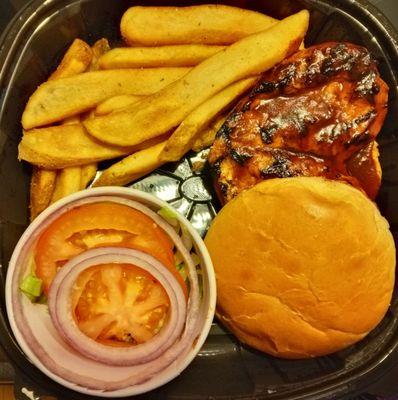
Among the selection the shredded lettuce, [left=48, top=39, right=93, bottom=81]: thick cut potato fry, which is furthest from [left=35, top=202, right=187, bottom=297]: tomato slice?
[left=48, top=39, right=93, bottom=81]: thick cut potato fry

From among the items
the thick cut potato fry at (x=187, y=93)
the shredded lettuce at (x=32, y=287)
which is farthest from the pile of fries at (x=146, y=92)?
the shredded lettuce at (x=32, y=287)

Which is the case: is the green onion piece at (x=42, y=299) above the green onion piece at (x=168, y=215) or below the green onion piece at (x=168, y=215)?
below

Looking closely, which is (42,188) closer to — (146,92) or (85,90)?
(85,90)

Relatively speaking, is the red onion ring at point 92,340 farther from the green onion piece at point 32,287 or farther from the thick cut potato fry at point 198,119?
the thick cut potato fry at point 198,119

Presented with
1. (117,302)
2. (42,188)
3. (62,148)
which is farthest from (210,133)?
(117,302)

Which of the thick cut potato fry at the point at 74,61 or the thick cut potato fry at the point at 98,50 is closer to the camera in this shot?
the thick cut potato fry at the point at 74,61

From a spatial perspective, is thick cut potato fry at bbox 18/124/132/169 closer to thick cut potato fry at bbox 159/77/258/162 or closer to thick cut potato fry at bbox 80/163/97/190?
thick cut potato fry at bbox 80/163/97/190

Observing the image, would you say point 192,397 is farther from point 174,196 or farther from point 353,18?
point 353,18
